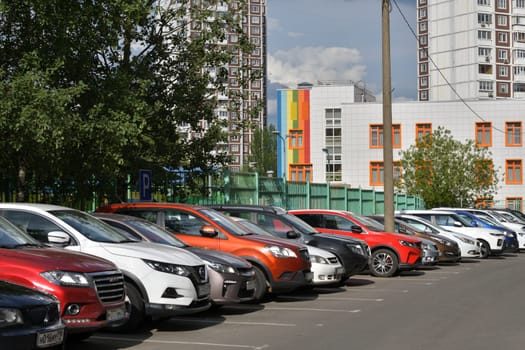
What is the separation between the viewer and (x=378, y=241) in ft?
70.7

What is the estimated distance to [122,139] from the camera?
1709 cm

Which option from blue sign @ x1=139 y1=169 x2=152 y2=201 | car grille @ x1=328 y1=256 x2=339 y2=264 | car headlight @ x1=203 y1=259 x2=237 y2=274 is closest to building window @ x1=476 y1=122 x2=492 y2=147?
blue sign @ x1=139 y1=169 x2=152 y2=201

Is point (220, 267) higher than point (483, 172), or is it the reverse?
point (483, 172)

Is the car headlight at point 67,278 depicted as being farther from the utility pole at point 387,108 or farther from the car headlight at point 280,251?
the utility pole at point 387,108

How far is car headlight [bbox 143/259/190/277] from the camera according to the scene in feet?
37.6

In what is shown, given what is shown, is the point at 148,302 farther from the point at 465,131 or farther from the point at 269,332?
the point at 465,131

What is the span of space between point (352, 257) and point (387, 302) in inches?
108

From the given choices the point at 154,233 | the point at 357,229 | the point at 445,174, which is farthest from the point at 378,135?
the point at 154,233

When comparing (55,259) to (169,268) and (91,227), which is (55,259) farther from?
(91,227)

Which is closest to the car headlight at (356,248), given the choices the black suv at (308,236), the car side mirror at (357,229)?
the black suv at (308,236)

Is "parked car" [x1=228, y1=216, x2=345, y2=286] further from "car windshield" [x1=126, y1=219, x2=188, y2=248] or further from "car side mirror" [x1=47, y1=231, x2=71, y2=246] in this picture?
"car side mirror" [x1=47, y1=231, x2=71, y2=246]

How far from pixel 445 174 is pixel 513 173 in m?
25.3

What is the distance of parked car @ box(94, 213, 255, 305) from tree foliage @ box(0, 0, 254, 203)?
272 cm

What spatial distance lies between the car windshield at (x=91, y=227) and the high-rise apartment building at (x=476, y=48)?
354 feet
